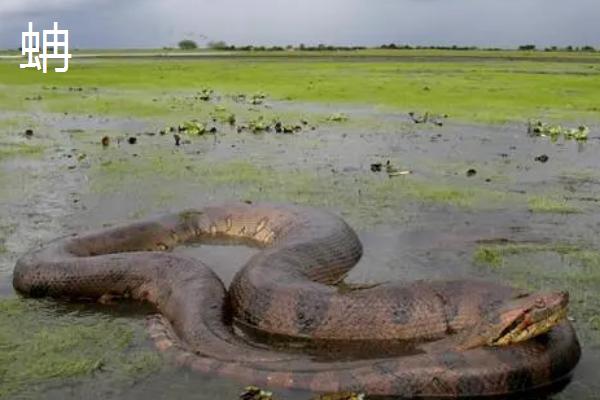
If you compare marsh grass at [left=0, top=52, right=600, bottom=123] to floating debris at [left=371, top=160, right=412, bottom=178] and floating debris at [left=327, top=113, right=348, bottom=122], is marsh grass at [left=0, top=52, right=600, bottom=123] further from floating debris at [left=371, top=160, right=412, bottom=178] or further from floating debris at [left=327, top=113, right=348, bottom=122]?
floating debris at [left=371, top=160, right=412, bottom=178]

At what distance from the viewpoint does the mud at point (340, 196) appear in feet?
25.7

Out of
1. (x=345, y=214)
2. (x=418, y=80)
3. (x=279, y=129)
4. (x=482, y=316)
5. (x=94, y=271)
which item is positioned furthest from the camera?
(x=418, y=80)

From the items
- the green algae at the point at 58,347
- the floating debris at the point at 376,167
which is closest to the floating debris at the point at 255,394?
the green algae at the point at 58,347

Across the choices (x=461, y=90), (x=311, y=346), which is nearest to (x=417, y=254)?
(x=311, y=346)

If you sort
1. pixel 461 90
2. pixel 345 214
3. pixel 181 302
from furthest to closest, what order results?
1. pixel 461 90
2. pixel 345 214
3. pixel 181 302

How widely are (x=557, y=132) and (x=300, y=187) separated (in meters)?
8.86

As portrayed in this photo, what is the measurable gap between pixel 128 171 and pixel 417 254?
717 cm

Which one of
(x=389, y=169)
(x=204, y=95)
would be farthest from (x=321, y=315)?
(x=204, y=95)

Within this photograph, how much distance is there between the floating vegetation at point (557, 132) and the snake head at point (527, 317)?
1390cm

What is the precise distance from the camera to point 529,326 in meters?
6.44

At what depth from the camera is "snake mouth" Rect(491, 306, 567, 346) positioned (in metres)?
6.40

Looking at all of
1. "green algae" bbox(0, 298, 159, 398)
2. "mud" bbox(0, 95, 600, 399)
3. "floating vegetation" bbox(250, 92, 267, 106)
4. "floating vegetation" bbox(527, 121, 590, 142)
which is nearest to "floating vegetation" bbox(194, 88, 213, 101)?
"floating vegetation" bbox(250, 92, 267, 106)

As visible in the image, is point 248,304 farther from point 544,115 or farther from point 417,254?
point 544,115

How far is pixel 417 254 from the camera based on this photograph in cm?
1010
